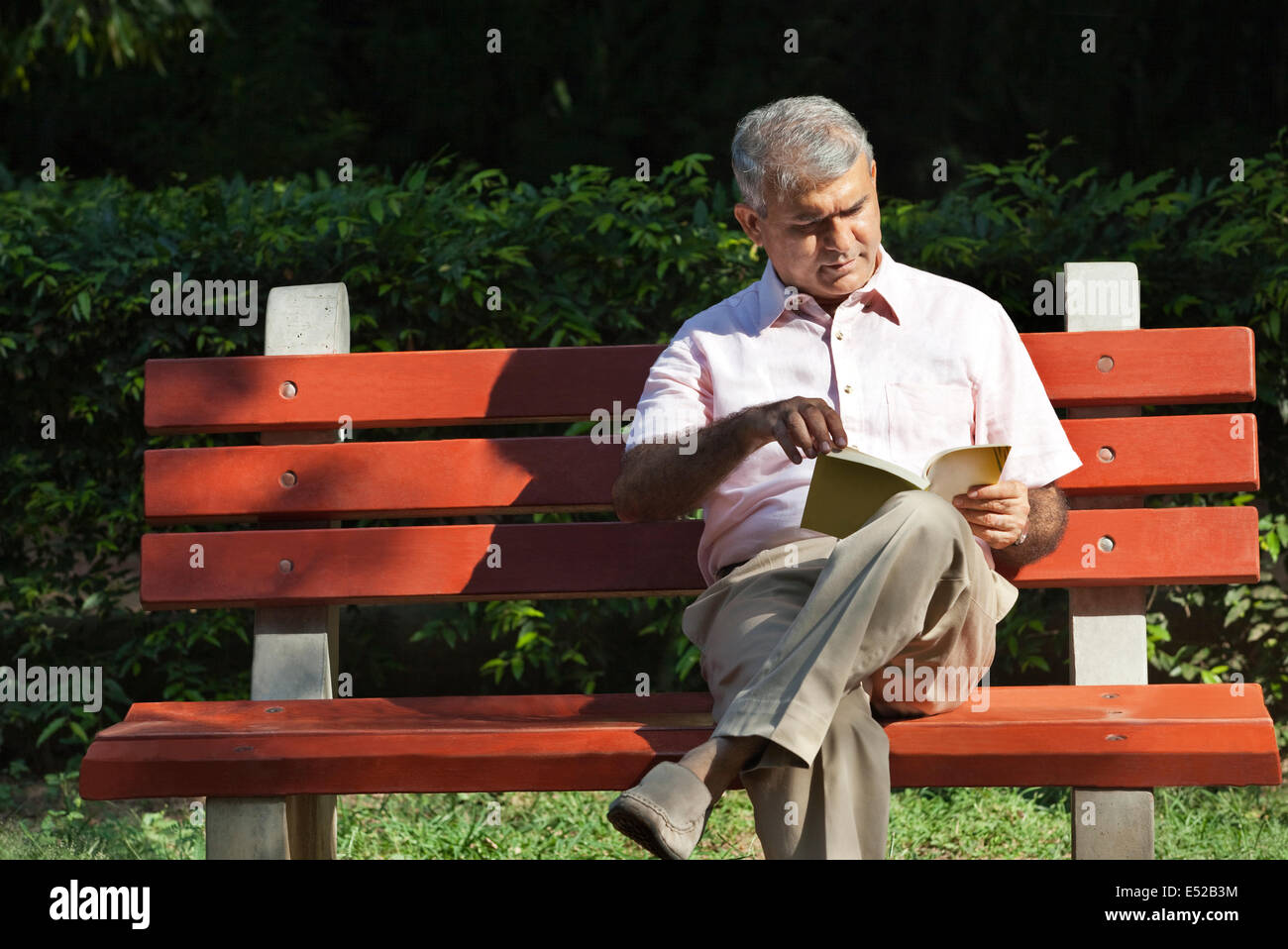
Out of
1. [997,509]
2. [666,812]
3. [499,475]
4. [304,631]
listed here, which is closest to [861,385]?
[997,509]

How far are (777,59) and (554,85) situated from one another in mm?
1370

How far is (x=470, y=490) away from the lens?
355 centimetres

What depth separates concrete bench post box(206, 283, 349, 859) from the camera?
345 centimetres

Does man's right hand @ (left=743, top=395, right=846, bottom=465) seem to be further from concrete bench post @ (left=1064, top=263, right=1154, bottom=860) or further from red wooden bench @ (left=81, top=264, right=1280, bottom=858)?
concrete bench post @ (left=1064, top=263, right=1154, bottom=860)

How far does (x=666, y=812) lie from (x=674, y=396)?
3.63 feet

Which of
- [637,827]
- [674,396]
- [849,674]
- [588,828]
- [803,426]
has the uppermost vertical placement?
[674,396]

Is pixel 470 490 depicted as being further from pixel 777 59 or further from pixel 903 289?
pixel 777 59

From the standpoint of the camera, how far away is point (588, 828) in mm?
4195

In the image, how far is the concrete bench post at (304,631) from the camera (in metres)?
3.45

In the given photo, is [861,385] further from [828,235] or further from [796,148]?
[796,148]

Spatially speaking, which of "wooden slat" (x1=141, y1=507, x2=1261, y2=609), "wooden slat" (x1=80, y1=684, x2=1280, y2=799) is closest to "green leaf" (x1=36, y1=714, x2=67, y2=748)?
"wooden slat" (x1=141, y1=507, x2=1261, y2=609)

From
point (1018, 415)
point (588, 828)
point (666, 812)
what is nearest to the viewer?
point (666, 812)

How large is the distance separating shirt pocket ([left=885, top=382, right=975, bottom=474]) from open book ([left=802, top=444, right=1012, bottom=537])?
36 centimetres

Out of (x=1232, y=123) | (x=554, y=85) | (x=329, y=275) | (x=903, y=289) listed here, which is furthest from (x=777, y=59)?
(x=903, y=289)
